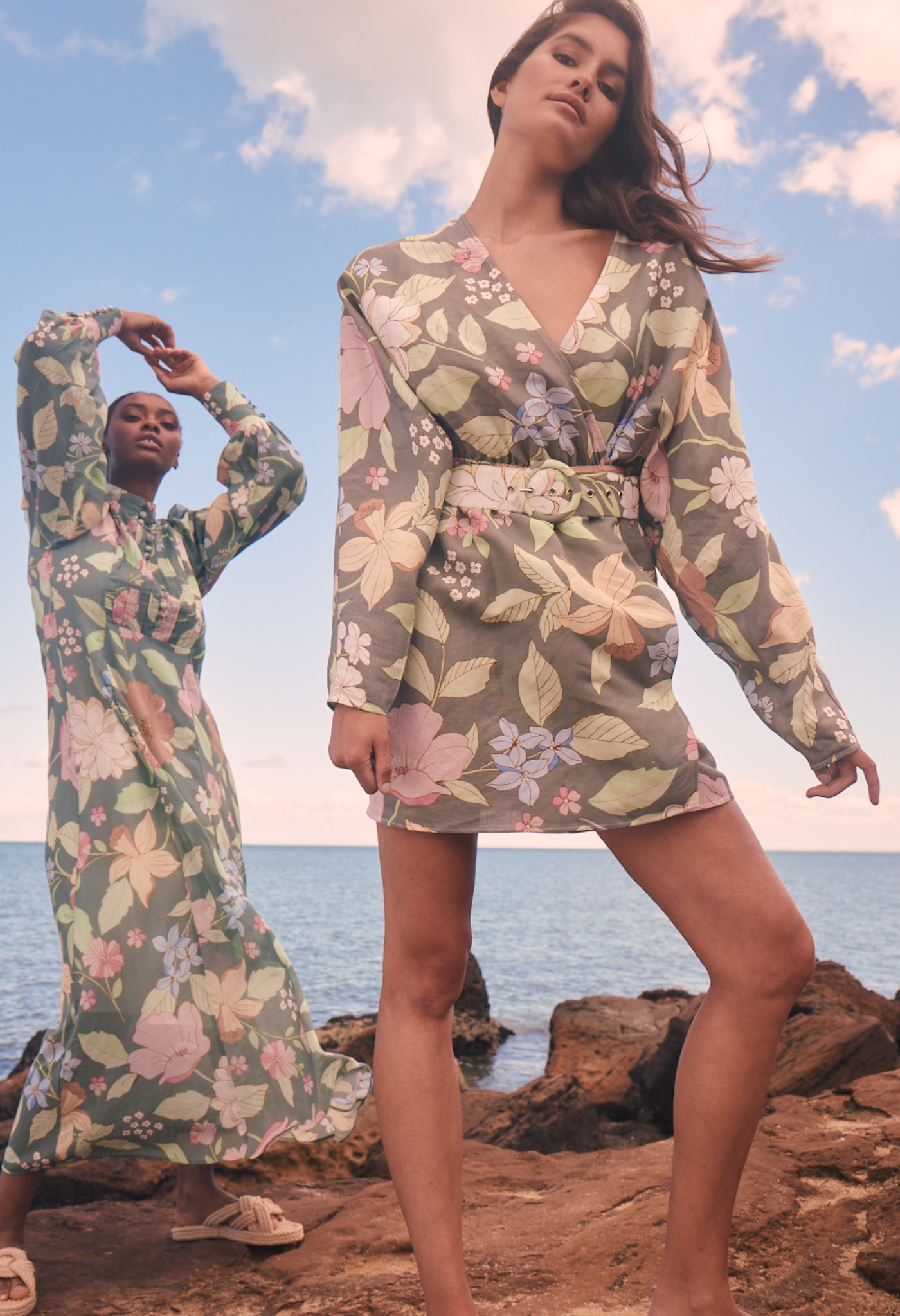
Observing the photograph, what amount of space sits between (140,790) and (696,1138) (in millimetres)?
1698

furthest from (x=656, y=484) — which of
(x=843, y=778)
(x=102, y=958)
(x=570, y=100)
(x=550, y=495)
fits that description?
(x=102, y=958)

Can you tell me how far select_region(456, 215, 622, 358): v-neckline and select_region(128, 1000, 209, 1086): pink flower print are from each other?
6.07 feet

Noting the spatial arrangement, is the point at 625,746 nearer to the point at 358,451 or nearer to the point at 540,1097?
the point at 358,451

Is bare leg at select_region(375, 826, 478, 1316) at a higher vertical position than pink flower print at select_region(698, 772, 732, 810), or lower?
lower

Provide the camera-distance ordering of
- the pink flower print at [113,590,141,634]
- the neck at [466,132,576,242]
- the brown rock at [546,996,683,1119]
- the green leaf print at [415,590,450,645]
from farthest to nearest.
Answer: the brown rock at [546,996,683,1119] → the pink flower print at [113,590,141,634] → the neck at [466,132,576,242] → the green leaf print at [415,590,450,645]

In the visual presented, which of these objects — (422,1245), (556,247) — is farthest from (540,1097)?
(556,247)

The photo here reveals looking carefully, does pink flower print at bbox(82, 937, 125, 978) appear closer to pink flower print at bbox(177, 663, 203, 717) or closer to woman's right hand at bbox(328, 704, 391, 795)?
pink flower print at bbox(177, 663, 203, 717)

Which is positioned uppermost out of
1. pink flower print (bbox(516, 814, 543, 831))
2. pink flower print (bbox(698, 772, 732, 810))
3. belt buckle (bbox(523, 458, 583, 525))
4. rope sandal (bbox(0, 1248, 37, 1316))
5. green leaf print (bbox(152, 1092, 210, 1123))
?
belt buckle (bbox(523, 458, 583, 525))

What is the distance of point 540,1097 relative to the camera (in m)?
4.18

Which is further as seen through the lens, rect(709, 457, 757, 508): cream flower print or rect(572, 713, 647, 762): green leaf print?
rect(709, 457, 757, 508): cream flower print

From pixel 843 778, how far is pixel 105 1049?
1847 mm

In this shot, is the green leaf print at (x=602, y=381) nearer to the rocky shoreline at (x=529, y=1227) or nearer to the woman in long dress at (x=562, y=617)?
the woman in long dress at (x=562, y=617)

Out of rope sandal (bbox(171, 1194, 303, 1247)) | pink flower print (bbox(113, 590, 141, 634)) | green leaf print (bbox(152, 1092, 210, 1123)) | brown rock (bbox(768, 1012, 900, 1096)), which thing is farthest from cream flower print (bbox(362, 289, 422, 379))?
brown rock (bbox(768, 1012, 900, 1096))

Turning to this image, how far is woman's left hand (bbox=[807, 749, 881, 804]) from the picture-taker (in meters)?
1.64
